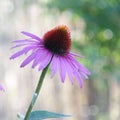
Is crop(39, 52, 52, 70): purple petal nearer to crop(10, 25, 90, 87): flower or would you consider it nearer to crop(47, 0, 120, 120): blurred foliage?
crop(10, 25, 90, 87): flower

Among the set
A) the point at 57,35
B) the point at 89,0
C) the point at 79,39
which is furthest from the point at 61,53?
the point at 79,39

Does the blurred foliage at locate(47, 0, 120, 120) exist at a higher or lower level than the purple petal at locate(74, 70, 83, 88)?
lower

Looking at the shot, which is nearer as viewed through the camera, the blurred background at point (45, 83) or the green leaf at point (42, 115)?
the green leaf at point (42, 115)

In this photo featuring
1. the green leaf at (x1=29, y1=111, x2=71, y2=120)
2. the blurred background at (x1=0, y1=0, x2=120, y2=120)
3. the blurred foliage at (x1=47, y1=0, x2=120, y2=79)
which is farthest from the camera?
the blurred background at (x1=0, y1=0, x2=120, y2=120)

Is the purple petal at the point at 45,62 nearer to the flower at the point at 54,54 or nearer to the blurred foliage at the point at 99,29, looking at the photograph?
the flower at the point at 54,54

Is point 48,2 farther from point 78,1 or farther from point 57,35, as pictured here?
point 57,35

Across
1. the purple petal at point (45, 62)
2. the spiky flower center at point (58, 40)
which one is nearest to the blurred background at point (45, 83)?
the spiky flower center at point (58, 40)

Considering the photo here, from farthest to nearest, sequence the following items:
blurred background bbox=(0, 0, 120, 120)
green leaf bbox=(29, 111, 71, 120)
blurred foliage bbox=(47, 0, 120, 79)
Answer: blurred background bbox=(0, 0, 120, 120), blurred foliage bbox=(47, 0, 120, 79), green leaf bbox=(29, 111, 71, 120)

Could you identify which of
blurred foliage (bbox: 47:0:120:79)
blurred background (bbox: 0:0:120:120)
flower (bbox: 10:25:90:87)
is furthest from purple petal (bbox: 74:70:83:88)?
blurred background (bbox: 0:0:120:120)
